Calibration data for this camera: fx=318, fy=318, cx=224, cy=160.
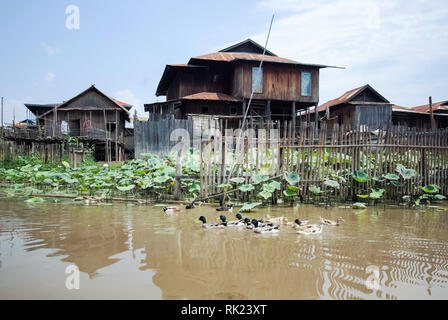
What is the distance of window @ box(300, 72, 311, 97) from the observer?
22234 mm

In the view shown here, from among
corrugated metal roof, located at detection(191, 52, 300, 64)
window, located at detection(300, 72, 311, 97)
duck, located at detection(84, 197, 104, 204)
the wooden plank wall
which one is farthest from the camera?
window, located at detection(300, 72, 311, 97)

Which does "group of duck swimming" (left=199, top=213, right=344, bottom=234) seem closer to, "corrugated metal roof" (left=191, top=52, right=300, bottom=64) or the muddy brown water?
the muddy brown water

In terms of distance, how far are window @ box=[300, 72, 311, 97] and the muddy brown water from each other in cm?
1763

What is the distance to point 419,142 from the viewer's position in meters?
8.09

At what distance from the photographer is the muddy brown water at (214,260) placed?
8.21ft

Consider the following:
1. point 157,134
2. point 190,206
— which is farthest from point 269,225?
point 157,134

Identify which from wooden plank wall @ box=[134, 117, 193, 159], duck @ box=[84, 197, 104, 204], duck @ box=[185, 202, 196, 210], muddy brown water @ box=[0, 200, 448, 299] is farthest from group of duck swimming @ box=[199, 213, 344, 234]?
wooden plank wall @ box=[134, 117, 193, 159]

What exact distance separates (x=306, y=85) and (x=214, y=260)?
68.4ft

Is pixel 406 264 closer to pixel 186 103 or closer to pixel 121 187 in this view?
pixel 121 187

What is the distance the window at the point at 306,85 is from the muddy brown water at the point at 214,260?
57.8 ft

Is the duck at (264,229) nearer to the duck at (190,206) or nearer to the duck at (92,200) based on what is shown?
the duck at (190,206)

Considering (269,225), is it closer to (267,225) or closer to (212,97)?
(267,225)

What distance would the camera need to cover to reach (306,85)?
73.1ft
